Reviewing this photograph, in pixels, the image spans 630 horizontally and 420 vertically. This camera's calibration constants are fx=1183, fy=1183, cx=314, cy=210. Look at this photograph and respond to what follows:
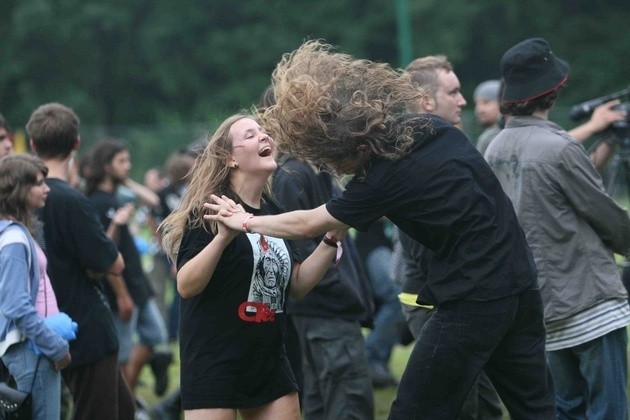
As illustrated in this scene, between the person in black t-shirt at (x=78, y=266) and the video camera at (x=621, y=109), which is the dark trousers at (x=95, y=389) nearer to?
the person in black t-shirt at (x=78, y=266)

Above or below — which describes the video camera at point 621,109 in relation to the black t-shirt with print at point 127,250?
above

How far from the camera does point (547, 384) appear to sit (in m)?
4.74

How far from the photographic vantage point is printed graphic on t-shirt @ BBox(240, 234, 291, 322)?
493 cm

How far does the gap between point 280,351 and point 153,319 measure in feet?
13.8

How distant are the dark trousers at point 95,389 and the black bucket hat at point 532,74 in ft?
8.32

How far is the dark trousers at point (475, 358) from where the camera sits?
4543mm

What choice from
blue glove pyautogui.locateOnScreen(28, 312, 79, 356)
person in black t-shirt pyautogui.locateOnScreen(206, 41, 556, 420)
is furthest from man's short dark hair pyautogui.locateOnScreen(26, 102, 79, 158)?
person in black t-shirt pyautogui.locateOnScreen(206, 41, 556, 420)

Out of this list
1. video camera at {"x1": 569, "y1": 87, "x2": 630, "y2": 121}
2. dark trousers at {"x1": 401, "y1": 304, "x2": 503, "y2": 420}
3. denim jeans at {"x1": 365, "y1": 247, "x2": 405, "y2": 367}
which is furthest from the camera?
denim jeans at {"x1": 365, "y1": 247, "x2": 405, "y2": 367}

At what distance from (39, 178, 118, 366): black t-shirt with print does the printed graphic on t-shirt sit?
4.99 feet

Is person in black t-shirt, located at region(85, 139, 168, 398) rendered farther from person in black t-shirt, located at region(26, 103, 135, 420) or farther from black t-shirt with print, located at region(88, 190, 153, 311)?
person in black t-shirt, located at region(26, 103, 135, 420)

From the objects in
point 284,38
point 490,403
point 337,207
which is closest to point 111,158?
point 490,403

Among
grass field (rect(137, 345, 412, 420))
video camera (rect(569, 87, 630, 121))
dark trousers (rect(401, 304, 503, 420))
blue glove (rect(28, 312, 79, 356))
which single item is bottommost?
grass field (rect(137, 345, 412, 420))

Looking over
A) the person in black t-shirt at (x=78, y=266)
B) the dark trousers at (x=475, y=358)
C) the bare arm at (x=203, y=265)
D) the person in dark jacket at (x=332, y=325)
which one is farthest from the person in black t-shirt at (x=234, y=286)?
the person in black t-shirt at (x=78, y=266)

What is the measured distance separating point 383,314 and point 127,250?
226cm
